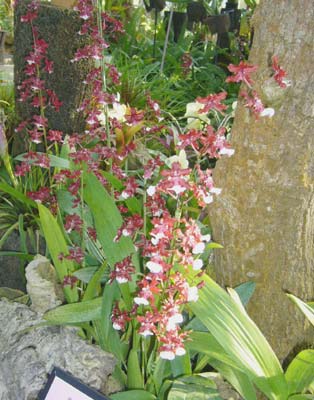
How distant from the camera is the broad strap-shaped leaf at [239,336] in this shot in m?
1.22

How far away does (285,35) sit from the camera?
49.6 inches

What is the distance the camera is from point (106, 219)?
1.44 meters

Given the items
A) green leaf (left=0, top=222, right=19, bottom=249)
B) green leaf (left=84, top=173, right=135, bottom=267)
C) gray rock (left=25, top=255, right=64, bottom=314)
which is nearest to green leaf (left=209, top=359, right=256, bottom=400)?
green leaf (left=84, top=173, right=135, bottom=267)

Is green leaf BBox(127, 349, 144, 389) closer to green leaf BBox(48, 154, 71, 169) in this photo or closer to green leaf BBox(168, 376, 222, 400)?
green leaf BBox(168, 376, 222, 400)

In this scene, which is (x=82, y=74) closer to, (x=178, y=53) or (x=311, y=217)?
(x=311, y=217)

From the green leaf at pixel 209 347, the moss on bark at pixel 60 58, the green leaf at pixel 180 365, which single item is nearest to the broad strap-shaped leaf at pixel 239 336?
the green leaf at pixel 209 347

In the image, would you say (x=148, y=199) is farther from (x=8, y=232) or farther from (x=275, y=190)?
(x=8, y=232)

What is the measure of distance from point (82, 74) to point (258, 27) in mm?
1105

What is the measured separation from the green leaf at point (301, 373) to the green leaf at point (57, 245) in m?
0.59

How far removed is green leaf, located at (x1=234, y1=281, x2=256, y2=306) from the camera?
1.44 m

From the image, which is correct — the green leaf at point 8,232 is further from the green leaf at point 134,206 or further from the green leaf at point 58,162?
the green leaf at point 134,206

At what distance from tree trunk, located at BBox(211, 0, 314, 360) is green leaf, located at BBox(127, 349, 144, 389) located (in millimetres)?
328

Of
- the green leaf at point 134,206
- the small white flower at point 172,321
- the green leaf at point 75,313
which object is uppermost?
the small white flower at point 172,321

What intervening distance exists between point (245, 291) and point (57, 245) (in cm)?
50
